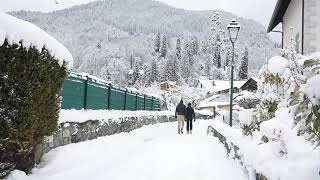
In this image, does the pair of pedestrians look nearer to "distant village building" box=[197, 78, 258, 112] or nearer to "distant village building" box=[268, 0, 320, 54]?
"distant village building" box=[268, 0, 320, 54]

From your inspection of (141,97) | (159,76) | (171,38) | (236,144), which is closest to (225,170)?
(236,144)

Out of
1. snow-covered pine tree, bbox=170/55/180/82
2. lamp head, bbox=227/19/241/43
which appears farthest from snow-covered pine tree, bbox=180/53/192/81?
lamp head, bbox=227/19/241/43

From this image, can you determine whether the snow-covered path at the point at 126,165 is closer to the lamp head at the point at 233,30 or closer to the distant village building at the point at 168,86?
the lamp head at the point at 233,30

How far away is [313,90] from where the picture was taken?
3.59 meters

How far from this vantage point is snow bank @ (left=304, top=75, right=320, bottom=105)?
11.7 ft

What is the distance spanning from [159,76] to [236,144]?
104325mm

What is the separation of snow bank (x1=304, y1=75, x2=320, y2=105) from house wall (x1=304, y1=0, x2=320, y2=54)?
43.2 ft

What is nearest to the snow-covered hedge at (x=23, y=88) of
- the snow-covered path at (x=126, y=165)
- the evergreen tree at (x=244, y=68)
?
the snow-covered path at (x=126, y=165)

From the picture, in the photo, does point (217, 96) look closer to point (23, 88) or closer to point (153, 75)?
point (153, 75)

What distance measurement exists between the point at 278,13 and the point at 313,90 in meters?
20.9

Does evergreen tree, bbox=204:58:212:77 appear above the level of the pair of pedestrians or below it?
above

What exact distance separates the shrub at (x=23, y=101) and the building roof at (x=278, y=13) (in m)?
15.1

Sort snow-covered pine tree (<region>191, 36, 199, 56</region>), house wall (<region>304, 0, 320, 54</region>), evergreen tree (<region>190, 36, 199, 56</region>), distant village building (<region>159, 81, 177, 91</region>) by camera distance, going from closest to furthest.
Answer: house wall (<region>304, 0, 320, 54</region>)
distant village building (<region>159, 81, 177, 91</region>)
evergreen tree (<region>190, 36, 199, 56</region>)
snow-covered pine tree (<region>191, 36, 199, 56</region>)

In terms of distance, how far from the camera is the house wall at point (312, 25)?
1622 cm
